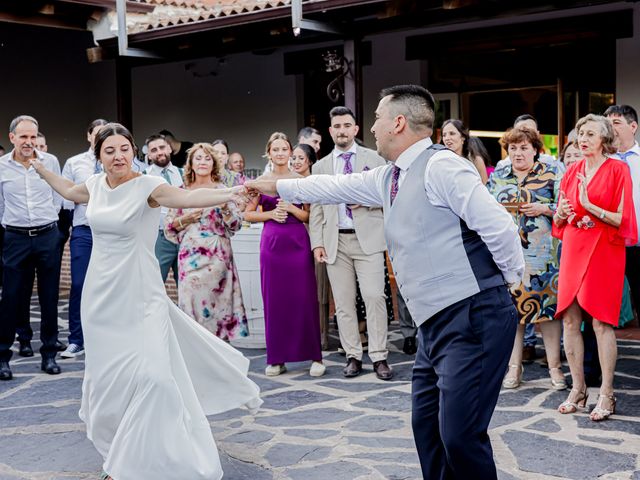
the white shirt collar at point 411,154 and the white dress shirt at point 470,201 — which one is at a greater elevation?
the white shirt collar at point 411,154

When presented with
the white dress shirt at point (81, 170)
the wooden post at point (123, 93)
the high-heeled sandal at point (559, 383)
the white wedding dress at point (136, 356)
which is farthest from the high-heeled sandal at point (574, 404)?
the wooden post at point (123, 93)

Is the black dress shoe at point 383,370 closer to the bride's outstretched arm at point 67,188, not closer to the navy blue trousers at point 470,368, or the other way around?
the bride's outstretched arm at point 67,188

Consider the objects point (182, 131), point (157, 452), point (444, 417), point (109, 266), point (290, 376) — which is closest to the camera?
point (444, 417)

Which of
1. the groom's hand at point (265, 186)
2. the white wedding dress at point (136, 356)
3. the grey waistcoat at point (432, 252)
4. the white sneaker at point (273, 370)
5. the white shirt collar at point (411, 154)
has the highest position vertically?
the white shirt collar at point (411, 154)

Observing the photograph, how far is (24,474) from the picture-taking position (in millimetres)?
5098

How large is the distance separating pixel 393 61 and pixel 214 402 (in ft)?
25.5

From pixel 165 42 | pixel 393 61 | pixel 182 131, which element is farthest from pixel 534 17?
pixel 182 131

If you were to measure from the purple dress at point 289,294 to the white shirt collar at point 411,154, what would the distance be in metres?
3.74

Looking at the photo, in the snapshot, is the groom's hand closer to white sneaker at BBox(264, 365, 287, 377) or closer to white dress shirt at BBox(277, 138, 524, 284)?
white dress shirt at BBox(277, 138, 524, 284)

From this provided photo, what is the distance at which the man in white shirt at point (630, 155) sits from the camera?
6.67 metres

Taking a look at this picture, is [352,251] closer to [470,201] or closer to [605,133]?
[605,133]

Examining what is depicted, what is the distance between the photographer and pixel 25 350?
28.0 ft

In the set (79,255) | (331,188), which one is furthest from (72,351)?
(331,188)

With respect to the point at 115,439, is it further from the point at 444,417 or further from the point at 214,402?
the point at 444,417
